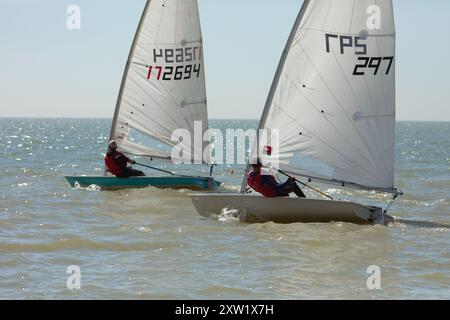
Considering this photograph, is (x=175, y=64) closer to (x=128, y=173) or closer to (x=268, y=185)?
(x=128, y=173)

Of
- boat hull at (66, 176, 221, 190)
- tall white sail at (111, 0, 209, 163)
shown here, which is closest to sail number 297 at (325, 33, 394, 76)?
boat hull at (66, 176, 221, 190)

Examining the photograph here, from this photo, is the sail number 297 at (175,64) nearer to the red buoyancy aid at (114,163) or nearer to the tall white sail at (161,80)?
the tall white sail at (161,80)

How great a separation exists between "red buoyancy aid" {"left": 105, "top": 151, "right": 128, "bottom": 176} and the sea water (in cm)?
55

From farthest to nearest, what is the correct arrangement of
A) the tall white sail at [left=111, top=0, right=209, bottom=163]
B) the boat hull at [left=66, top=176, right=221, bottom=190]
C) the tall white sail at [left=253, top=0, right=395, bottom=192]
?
1. the tall white sail at [left=111, top=0, right=209, bottom=163]
2. the boat hull at [left=66, top=176, right=221, bottom=190]
3. the tall white sail at [left=253, top=0, right=395, bottom=192]

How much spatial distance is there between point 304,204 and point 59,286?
17.3 ft

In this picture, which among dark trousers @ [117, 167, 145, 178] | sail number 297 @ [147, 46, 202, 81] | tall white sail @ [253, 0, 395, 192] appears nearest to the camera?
tall white sail @ [253, 0, 395, 192]

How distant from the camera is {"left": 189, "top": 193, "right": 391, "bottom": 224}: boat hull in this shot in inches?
567

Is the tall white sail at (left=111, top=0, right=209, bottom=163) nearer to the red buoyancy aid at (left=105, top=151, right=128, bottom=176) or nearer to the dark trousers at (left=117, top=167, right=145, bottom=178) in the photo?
the dark trousers at (left=117, top=167, right=145, bottom=178)

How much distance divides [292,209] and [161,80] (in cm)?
728

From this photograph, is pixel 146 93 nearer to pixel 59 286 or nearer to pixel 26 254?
pixel 26 254

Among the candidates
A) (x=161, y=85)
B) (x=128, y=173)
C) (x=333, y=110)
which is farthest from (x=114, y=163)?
(x=333, y=110)

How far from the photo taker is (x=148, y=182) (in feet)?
63.9

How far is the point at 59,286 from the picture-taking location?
10.4m
